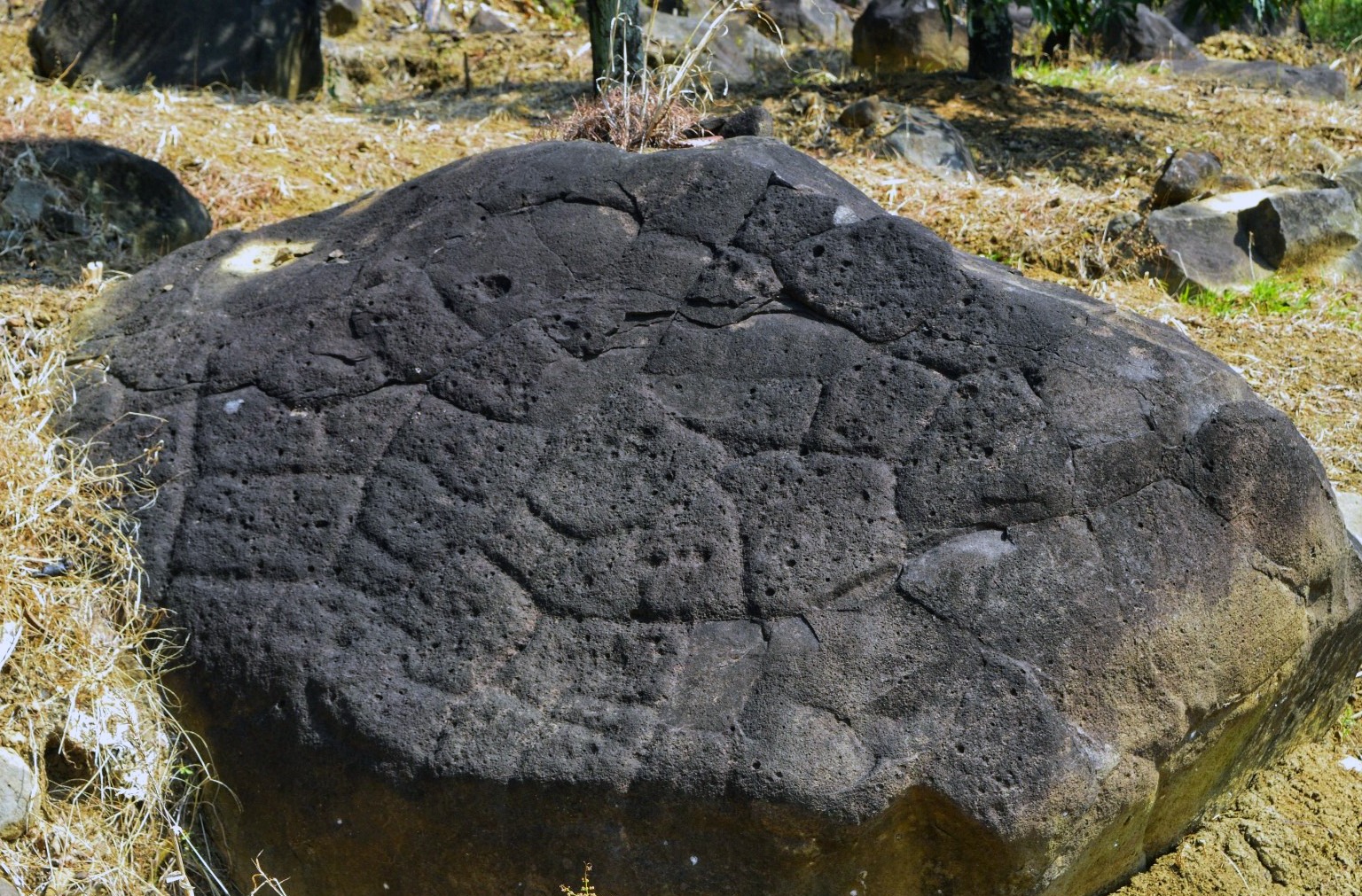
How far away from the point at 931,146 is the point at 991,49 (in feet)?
5.79

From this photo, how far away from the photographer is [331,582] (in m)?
2.42

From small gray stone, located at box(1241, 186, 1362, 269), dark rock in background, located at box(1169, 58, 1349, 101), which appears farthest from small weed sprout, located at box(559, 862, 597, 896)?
dark rock in background, located at box(1169, 58, 1349, 101)

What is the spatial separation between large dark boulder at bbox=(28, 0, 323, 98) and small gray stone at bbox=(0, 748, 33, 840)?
16.3ft

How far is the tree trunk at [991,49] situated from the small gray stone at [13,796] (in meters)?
6.31

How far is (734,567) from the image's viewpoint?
227cm

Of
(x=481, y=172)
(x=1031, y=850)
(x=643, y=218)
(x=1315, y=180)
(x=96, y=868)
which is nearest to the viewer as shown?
(x=1031, y=850)

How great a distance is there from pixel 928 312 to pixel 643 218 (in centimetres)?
65

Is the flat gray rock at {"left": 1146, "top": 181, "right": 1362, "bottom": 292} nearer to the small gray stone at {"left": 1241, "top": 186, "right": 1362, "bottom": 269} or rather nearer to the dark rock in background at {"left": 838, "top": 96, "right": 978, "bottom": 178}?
the small gray stone at {"left": 1241, "top": 186, "right": 1362, "bottom": 269}

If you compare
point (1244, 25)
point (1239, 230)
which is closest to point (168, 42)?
point (1239, 230)

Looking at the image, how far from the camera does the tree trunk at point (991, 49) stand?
734 centimetres

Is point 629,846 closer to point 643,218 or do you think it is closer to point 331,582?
point 331,582

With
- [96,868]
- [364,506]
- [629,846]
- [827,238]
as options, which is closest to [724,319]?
[827,238]

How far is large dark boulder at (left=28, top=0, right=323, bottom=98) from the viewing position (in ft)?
21.7

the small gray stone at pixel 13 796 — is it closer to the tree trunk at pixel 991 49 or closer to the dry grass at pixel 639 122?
the dry grass at pixel 639 122
